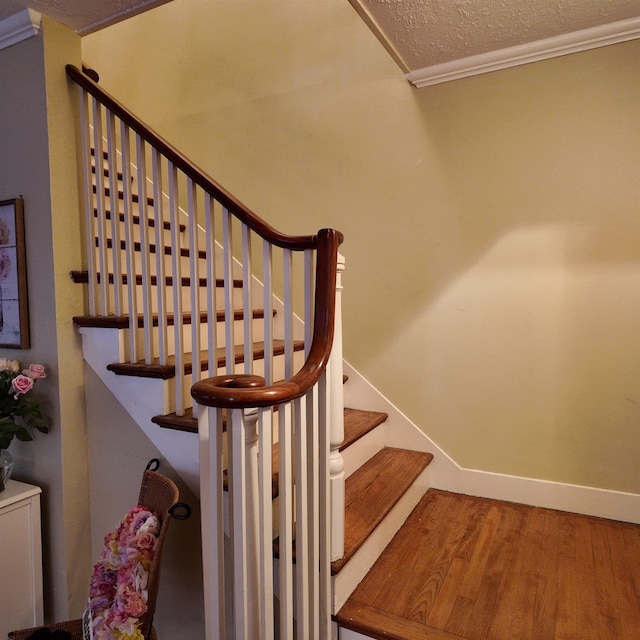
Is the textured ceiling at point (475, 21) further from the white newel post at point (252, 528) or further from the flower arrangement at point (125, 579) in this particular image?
the flower arrangement at point (125, 579)

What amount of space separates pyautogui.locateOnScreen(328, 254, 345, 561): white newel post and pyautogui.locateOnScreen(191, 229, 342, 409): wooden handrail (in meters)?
0.07

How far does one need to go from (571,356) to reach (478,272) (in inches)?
22.6

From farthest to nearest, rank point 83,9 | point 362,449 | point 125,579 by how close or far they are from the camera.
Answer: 1. point 362,449
2. point 83,9
3. point 125,579

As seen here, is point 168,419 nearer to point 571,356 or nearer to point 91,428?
point 91,428

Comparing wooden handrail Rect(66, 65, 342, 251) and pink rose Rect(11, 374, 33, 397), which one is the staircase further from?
pink rose Rect(11, 374, 33, 397)

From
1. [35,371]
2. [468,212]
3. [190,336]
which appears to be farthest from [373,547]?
[468,212]

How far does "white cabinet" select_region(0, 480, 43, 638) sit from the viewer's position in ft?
5.47

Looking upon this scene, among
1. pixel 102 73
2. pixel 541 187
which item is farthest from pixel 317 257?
pixel 102 73

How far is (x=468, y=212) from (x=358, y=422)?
119 centimetres

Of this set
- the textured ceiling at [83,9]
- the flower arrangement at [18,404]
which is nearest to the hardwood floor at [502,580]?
the flower arrangement at [18,404]

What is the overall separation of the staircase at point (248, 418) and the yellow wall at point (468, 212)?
477 mm

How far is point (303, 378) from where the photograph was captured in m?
1.16

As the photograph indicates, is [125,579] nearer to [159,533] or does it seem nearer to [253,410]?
[159,533]

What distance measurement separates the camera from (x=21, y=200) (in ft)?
5.94
